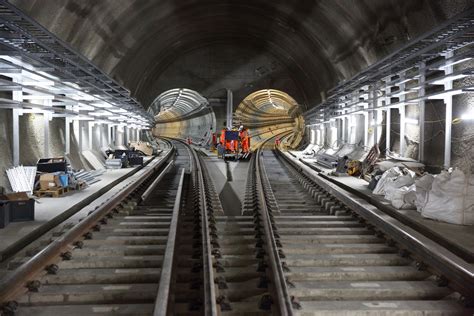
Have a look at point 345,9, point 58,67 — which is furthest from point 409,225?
point 345,9

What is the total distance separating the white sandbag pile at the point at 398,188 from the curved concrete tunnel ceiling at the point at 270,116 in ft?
72.4

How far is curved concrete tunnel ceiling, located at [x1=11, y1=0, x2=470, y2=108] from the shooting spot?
11.5 m

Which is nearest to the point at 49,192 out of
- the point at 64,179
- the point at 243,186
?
the point at 64,179

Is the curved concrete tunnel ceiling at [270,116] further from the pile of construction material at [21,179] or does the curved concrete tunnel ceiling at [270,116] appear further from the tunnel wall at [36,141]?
the pile of construction material at [21,179]

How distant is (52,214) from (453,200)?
19.6 feet

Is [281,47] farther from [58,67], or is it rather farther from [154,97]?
[58,67]

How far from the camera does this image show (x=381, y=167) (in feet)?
36.6

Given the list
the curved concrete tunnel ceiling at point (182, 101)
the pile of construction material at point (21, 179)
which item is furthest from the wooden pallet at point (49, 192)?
the curved concrete tunnel ceiling at point (182, 101)

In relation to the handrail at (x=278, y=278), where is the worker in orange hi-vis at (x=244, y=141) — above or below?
above

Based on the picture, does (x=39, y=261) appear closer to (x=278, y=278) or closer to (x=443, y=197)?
(x=278, y=278)

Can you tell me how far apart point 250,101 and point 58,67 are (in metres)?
26.3

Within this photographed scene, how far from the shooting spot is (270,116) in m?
40.8

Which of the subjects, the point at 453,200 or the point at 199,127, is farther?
the point at 199,127

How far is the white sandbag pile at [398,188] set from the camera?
777 centimetres
